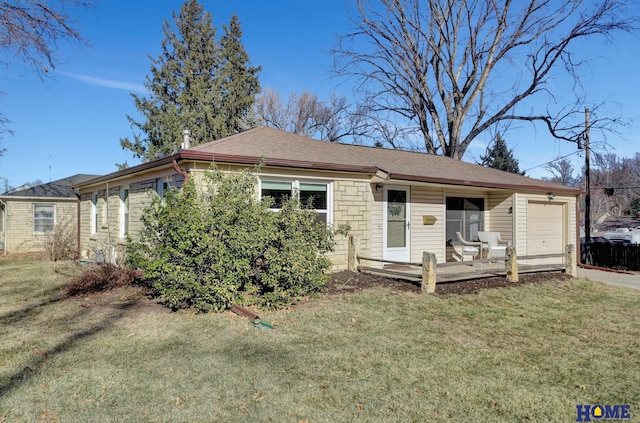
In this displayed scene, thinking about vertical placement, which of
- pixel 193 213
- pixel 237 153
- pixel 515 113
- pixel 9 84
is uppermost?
pixel 515 113

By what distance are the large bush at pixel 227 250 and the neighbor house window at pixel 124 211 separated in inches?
224

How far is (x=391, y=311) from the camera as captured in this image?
6289 mm

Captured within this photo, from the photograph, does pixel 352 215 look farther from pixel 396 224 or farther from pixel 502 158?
pixel 502 158

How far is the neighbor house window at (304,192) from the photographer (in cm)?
846

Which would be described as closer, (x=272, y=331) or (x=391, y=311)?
(x=272, y=331)

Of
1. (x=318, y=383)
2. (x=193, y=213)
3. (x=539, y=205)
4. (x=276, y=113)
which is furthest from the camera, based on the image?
(x=276, y=113)

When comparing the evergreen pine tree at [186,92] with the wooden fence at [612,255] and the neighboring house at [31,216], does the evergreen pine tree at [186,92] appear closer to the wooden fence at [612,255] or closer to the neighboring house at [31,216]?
the neighboring house at [31,216]

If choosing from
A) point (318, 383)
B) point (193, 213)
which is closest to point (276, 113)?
point (193, 213)

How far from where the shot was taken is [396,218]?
409 inches

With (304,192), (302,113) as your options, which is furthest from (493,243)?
(302,113)

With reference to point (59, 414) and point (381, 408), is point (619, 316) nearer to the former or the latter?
point (381, 408)

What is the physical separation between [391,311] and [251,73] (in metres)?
22.3

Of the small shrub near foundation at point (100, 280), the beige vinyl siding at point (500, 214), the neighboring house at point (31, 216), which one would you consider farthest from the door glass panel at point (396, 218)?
the neighboring house at point (31, 216)

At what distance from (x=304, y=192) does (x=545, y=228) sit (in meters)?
9.18
